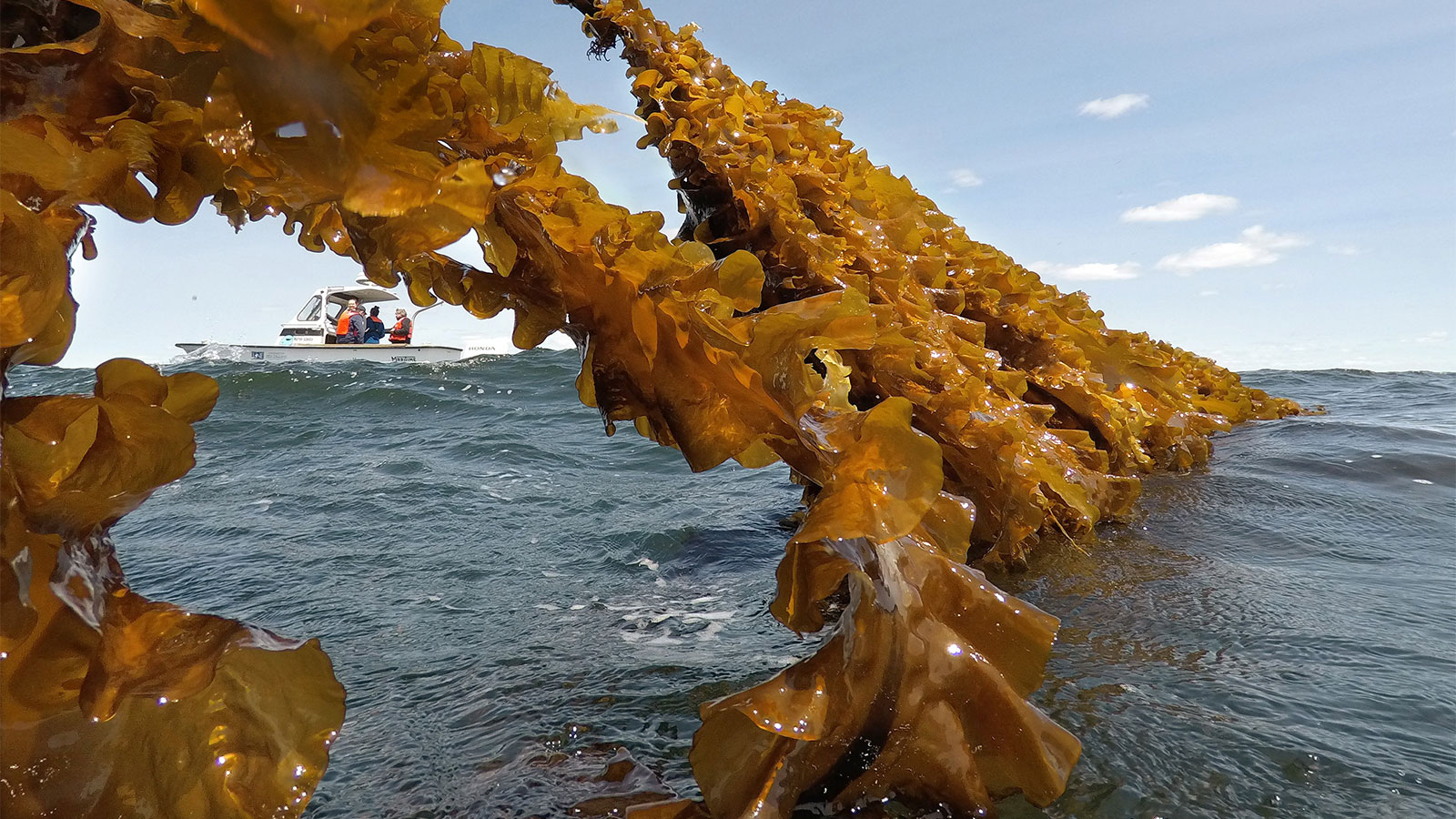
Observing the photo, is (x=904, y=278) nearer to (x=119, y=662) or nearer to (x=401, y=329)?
(x=119, y=662)

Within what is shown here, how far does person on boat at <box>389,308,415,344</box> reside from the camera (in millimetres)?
17750

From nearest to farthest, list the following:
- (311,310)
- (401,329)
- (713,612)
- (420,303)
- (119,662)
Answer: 1. (119,662)
2. (420,303)
3. (713,612)
4. (401,329)
5. (311,310)

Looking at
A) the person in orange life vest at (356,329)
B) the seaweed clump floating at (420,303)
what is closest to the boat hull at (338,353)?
the person in orange life vest at (356,329)

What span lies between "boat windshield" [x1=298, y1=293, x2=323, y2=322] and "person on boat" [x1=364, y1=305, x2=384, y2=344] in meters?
1.93

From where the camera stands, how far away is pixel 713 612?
8.04 ft

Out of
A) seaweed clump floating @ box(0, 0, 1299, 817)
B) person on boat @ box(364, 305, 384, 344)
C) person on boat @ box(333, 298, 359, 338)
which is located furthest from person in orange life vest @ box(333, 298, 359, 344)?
seaweed clump floating @ box(0, 0, 1299, 817)

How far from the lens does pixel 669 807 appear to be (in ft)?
4.12

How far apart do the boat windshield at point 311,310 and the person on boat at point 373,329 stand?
6.33 ft

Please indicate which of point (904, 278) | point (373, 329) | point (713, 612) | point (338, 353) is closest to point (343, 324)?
point (373, 329)

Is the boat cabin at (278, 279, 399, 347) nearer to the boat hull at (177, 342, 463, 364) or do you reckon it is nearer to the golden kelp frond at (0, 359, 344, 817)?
the boat hull at (177, 342, 463, 364)

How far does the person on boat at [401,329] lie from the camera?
17.8 m

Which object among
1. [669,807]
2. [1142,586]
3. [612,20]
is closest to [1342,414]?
[1142,586]

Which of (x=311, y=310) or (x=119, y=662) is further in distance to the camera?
(x=311, y=310)

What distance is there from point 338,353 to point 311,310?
4.10 metres
